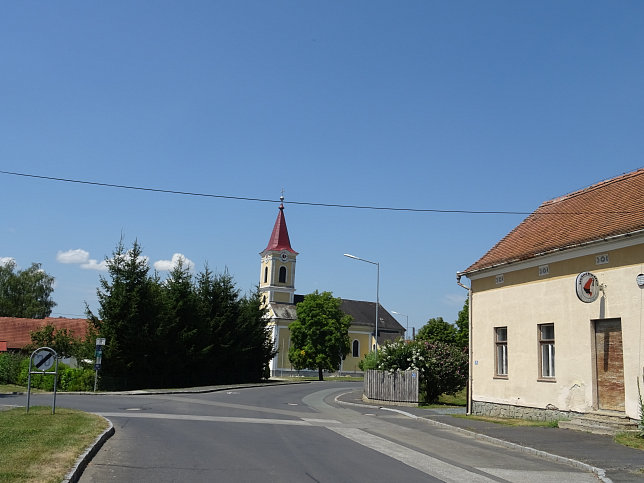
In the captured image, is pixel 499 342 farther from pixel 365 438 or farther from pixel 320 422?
pixel 365 438

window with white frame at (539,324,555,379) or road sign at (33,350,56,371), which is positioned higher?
window with white frame at (539,324,555,379)

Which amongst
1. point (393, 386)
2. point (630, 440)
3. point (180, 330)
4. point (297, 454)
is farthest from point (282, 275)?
point (297, 454)

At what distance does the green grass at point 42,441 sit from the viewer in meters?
8.30

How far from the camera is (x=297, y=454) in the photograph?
11.8m

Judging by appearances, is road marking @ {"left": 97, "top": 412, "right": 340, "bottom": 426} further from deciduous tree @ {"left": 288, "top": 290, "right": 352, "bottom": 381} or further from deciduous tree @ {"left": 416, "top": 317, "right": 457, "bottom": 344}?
deciduous tree @ {"left": 288, "top": 290, "right": 352, "bottom": 381}

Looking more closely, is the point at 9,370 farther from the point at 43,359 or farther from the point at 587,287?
the point at 587,287

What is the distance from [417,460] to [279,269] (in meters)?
79.7

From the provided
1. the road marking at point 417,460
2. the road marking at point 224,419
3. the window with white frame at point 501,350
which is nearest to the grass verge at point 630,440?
the road marking at point 417,460

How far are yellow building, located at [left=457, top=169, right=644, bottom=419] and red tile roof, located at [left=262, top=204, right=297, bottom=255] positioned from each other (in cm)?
6773

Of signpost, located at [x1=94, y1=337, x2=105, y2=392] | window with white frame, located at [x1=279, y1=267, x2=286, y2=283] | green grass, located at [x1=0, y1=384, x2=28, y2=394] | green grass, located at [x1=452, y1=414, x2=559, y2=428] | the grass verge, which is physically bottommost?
green grass, located at [x1=0, y1=384, x2=28, y2=394]

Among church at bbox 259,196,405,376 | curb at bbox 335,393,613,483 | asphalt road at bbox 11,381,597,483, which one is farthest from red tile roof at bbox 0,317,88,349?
curb at bbox 335,393,613,483

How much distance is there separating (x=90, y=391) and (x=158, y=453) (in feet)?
80.4

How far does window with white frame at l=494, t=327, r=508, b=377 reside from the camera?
21.8m

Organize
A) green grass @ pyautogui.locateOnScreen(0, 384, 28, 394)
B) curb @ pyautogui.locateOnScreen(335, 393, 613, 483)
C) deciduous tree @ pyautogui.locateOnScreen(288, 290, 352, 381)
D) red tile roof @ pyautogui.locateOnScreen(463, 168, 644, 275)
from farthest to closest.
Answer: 1. deciduous tree @ pyautogui.locateOnScreen(288, 290, 352, 381)
2. green grass @ pyautogui.locateOnScreen(0, 384, 28, 394)
3. red tile roof @ pyautogui.locateOnScreen(463, 168, 644, 275)
4. curb @ pyautogui.locateOnScreen(335, 393, 613, 483)
